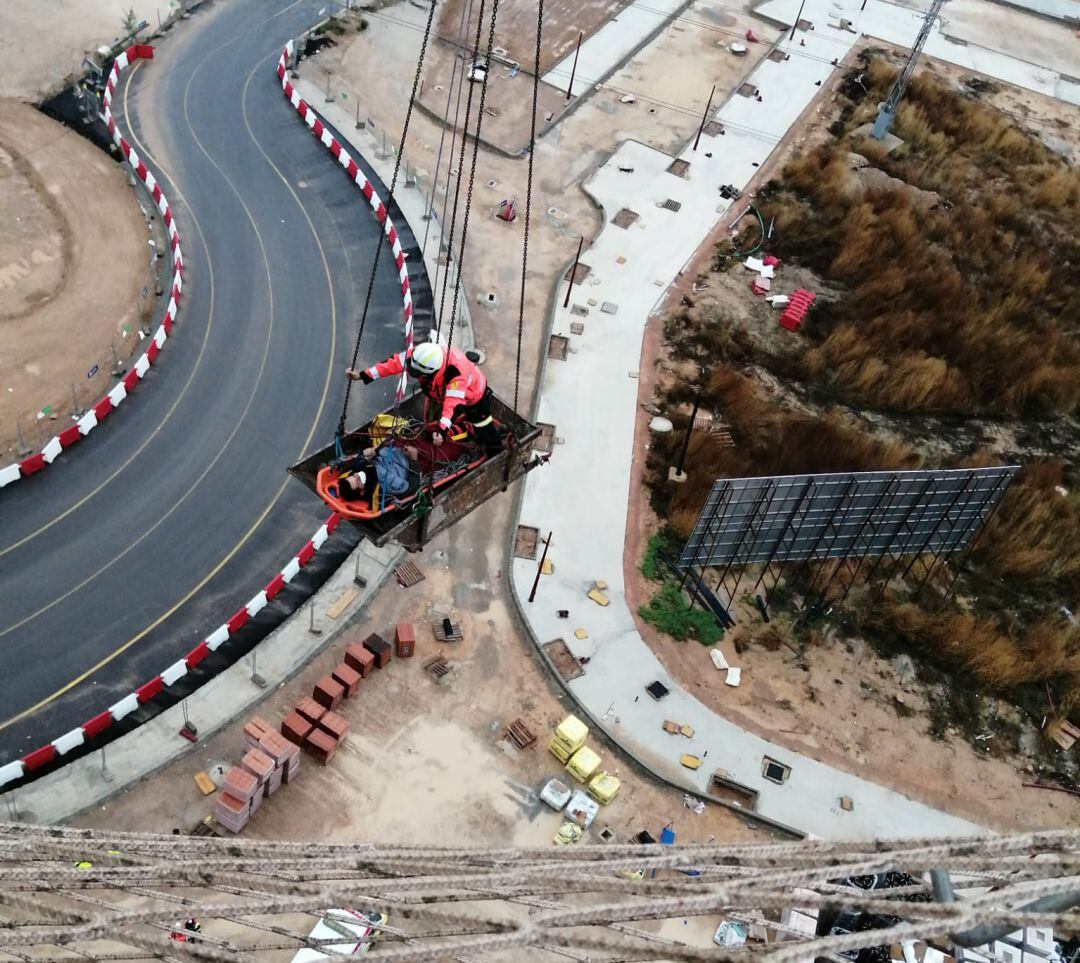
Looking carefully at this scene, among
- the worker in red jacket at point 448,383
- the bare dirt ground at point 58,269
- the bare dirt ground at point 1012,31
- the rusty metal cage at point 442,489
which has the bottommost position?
the bare dirt ground at point 58,269

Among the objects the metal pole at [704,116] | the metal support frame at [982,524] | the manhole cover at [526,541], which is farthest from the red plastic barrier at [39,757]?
the metal pole at [704,116]

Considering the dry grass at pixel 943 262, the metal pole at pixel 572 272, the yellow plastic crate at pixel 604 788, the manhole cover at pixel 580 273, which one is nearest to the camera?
the yellow plastic crate at pixel 604 788

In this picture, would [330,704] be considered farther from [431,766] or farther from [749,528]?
[749,528]

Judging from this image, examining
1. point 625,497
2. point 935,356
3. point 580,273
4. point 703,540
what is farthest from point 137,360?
point 935,356

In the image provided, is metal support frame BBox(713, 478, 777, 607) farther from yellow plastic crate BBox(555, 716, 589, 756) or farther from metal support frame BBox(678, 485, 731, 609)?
yellow plastic crate BBox(555, 716, 589, 756)

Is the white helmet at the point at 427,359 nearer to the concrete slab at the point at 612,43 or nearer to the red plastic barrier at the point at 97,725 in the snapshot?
the red plastic barrier at the point at 97,725

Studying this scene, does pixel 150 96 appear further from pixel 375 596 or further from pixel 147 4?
pixel 375 596

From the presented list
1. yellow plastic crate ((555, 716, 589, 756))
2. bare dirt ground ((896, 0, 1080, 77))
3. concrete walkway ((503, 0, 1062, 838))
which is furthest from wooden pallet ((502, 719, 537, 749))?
bare dirt ground ((896, 0, 1080, 77))
